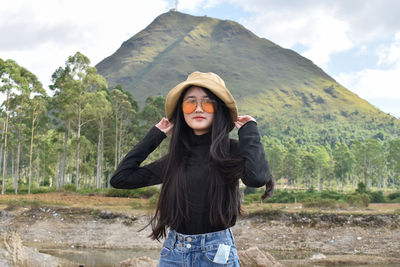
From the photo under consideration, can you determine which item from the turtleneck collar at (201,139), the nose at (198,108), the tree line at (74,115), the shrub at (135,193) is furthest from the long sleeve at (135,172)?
the tree line at (74,115)

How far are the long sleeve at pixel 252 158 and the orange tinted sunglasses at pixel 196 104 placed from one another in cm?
23

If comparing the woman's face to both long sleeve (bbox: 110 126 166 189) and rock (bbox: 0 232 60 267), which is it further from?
rock (bbox: 0 232 60 267)

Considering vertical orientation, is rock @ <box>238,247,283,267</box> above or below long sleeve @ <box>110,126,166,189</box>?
below

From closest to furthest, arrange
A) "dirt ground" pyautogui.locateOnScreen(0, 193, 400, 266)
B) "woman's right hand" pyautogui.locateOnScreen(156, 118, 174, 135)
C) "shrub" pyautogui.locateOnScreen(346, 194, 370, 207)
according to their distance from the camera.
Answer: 1. "woman's right hand" pyautogui.locateOnScreen(156, 118, 174, 135)
2. "dirt ground" pyautogui.locateOnScreen(0, 193, 400, 266)
3. "shrub" pyautogui.locateOnScreen(346, 194, 370, 207)

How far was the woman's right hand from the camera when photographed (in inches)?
111

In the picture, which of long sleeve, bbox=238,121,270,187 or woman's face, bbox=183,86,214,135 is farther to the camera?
woman's face, bbox=183,86,214,135

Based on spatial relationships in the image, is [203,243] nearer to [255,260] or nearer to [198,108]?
[198,108]

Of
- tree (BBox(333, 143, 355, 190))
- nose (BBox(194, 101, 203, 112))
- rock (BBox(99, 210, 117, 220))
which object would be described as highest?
tree (BBox(333, 143, 355, 190))

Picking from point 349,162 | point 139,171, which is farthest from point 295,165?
point 139,171

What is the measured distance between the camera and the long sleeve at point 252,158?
239cm

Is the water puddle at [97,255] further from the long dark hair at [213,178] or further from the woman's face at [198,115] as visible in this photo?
the woman's face at [198,115]

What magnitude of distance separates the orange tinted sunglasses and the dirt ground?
1235cm

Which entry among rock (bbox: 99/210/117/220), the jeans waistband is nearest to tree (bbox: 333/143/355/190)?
rock (bbox: 99/210/117/220)

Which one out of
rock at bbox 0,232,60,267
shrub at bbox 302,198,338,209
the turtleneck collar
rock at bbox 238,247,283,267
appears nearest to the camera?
the turtleneck collar
